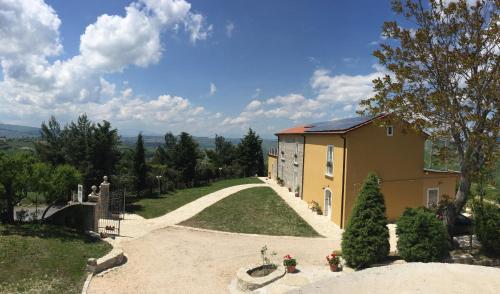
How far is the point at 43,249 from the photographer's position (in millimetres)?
13828

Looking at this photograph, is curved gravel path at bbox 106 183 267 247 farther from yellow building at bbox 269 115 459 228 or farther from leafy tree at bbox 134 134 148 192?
yellow building at bbox 269 115 459 228

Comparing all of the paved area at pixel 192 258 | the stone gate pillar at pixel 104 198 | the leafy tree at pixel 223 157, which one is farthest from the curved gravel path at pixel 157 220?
the leafy tree at pixel 223 157

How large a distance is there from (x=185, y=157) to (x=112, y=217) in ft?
62.2

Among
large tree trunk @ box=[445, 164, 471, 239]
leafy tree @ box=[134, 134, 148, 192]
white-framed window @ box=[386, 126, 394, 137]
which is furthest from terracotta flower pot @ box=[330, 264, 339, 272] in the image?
leafy tree @ box=[134, 134, 148, 192]

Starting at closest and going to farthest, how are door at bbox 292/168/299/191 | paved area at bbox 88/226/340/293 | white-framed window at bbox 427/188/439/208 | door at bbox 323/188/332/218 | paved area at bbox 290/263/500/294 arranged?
1. paved area at bbox 290/263/500/294
2. paved area at bbox 88/226/340/293
3. door at bbox 323/188/332/218
4. white-framed window at bbox 427/188/439/208
5. door at bbox 292/168/299/191

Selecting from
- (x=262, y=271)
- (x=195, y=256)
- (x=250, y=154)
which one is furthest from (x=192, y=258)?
(x=250, y=154)

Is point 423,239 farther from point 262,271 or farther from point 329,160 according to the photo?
point 329,160

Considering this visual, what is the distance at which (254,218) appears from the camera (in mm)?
22406

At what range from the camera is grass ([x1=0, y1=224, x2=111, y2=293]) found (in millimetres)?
11305

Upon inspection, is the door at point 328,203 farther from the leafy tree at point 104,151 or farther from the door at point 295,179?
the leafy tree at point 104,151

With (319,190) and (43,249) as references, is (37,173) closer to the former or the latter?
(43,249)

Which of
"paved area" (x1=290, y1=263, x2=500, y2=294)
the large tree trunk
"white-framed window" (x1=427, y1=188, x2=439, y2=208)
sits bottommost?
"paved area" (x1=290, y1=263, x2=500, y2=294)

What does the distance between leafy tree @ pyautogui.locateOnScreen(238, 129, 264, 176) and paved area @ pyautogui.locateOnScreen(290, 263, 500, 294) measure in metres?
39.8

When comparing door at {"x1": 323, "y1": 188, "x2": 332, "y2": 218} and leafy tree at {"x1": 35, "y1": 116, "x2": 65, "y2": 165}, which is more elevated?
leafy tree at {"x1": 35, "y1": 116, "x2": 65, "y2": 165}
